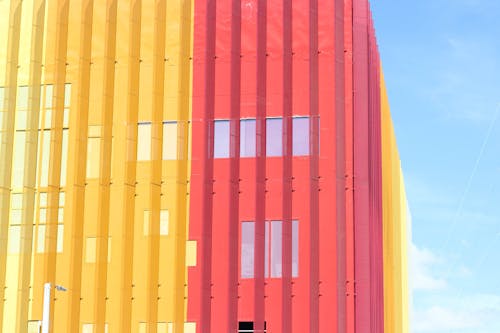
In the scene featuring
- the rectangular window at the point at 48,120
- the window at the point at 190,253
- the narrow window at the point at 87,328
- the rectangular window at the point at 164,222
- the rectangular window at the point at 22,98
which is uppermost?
the rectangular window at the point at 22,98

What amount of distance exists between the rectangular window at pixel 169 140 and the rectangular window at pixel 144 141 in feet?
2.09

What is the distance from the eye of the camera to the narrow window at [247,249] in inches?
1416

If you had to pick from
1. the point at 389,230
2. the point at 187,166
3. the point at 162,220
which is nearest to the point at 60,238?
the point at 162,220

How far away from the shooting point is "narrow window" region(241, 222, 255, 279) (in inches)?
1416

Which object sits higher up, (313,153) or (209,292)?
(313,153)

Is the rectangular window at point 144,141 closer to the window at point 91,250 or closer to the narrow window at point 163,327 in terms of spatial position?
the window at point 91,250

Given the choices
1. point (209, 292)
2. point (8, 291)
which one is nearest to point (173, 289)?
point (209, 292)

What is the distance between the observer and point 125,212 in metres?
36.8

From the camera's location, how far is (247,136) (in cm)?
3731

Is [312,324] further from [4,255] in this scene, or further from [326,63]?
[4,255]

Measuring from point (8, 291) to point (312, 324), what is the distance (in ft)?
41.9

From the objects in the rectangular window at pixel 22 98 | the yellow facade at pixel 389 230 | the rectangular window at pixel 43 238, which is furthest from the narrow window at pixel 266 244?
the rectangular window at pixel 22 98

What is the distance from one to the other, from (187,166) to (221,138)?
6.03ft

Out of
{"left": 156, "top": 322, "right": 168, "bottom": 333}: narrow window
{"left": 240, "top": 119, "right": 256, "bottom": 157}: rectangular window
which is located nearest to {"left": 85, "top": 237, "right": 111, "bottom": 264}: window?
{"left": 156, "top": 322, "right": 168, "bottom": 333}: narrow window
